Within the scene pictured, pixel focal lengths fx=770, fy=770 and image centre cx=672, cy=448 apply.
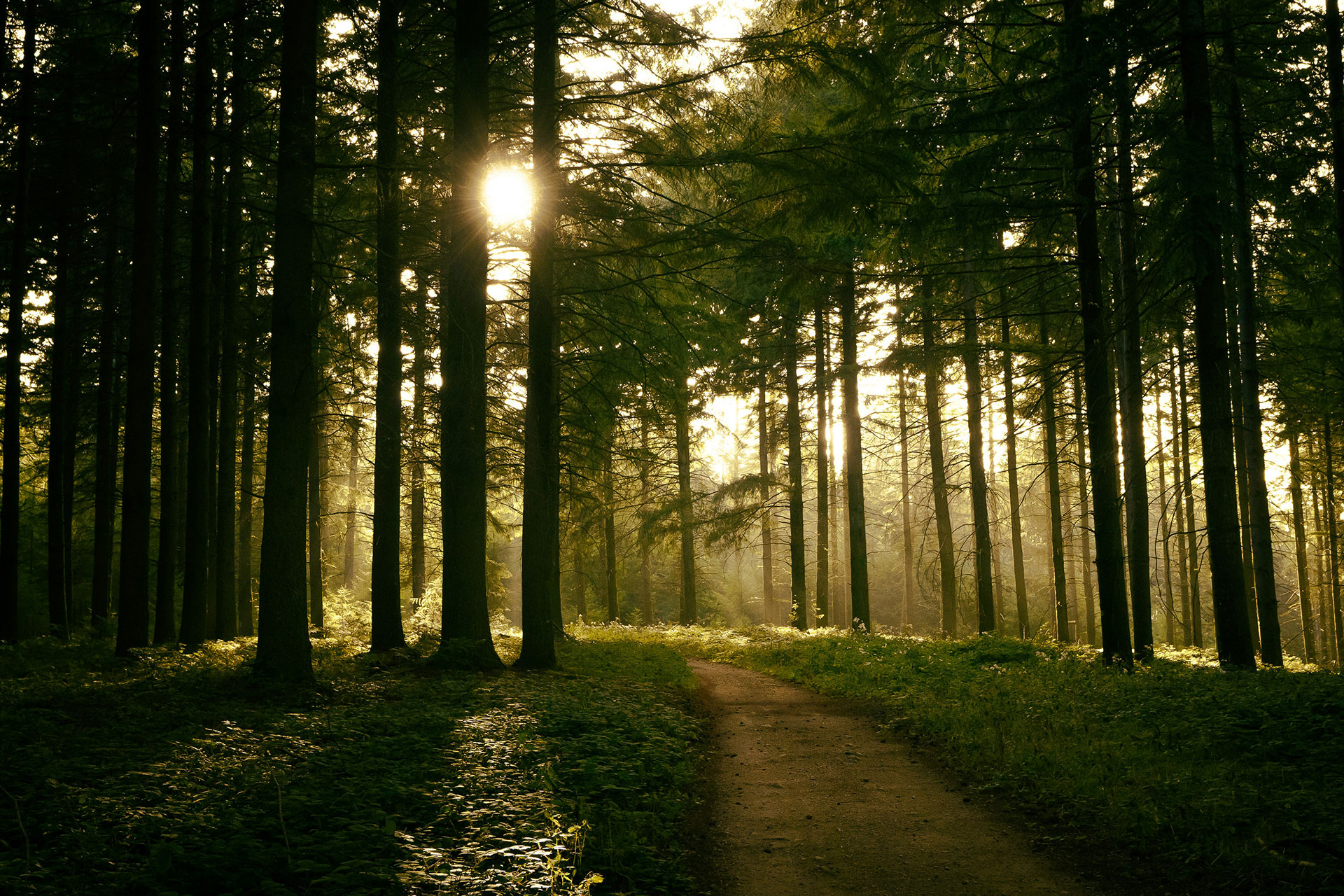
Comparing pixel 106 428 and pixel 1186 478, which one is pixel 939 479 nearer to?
pixel 1186 478

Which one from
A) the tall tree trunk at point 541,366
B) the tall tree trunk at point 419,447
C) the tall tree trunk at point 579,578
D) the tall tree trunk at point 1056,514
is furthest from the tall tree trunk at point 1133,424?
the tall tree trunk at point 579,578

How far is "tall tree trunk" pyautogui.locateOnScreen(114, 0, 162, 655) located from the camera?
37.8ft

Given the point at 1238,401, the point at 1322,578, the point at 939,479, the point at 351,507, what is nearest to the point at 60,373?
the point at 351,507

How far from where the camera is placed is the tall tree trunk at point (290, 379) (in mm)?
8867

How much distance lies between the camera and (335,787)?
17.4 ft

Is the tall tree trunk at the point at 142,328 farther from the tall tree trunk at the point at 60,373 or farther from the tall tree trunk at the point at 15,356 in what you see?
the tall tree trunk at the point at 60,373

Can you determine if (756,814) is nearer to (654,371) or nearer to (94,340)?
(654,371)

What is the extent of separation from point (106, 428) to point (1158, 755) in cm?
1812

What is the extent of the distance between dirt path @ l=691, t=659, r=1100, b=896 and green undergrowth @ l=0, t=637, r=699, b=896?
472mm

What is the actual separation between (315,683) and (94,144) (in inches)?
506

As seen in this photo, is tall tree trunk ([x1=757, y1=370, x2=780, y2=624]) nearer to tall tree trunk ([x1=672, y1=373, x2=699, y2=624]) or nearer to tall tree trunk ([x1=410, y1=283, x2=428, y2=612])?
tall tree trunk ([x1=672, y1=373, x2=699, y2=624])

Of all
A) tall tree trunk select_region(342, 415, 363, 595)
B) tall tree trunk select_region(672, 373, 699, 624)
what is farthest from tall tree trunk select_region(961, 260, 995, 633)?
tall tree trunk select_region(342, 415, 363, 595)

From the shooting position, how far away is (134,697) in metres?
8.32

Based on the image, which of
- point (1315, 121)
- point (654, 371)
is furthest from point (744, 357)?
point (1315, 121)
